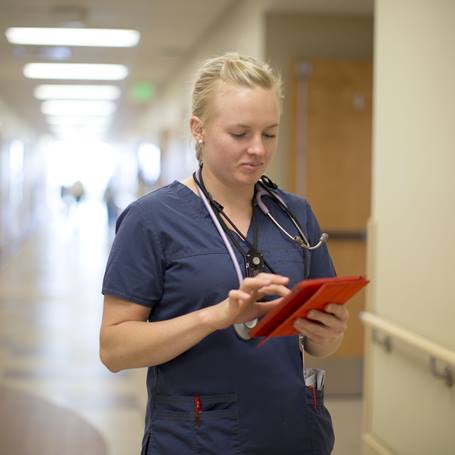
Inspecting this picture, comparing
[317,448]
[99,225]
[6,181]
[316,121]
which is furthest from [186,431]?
[99,225]

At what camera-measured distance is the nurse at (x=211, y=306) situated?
72.8 inches

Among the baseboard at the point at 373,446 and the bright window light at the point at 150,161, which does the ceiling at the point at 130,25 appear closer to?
the bright window light at the point at 150,161

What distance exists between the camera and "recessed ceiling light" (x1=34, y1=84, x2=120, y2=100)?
14.4 meters

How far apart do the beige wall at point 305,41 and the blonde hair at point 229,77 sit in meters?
4.68

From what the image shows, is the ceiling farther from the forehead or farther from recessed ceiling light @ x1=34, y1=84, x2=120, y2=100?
the forehead

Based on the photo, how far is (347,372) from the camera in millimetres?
6547

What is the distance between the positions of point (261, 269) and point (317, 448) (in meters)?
0.44

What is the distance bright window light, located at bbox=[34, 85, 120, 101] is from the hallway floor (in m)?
3.20

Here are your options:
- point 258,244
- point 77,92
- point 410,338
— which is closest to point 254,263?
point 258,244

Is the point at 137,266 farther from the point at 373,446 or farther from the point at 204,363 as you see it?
the point at 373,446

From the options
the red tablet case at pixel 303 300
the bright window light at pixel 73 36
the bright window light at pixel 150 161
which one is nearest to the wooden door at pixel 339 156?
the bright window light at pixel 73 36

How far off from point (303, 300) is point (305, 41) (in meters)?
5.28

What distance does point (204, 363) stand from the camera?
1859mm

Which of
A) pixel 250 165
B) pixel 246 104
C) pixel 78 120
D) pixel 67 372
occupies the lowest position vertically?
pixel 67 372
